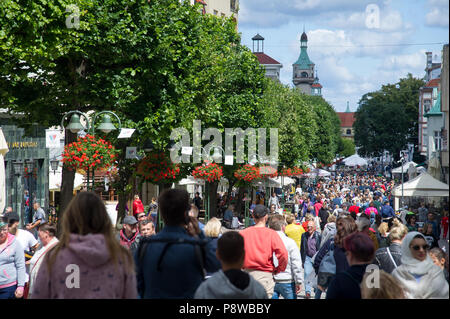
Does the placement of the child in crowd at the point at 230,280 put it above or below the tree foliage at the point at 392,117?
below

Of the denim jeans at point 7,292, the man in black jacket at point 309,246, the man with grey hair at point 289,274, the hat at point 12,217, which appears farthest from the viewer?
the man in black jacket at point 309,246

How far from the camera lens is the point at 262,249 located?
8797mm

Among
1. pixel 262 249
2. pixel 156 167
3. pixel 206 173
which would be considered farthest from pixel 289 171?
pixel 262 249

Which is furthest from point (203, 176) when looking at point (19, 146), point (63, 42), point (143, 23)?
point (63, 42)

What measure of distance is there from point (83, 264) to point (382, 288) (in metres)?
2.00

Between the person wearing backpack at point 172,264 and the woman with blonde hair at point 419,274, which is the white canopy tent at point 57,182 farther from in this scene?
the person wearing backpack at point 172,264

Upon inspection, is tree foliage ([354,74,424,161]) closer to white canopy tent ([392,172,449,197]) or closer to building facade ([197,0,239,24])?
building facade ([197,0,239,24])

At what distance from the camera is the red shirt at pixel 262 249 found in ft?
28.7

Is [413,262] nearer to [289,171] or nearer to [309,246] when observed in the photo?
[309,246]

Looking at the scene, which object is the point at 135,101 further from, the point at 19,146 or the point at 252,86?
the point at 252,86

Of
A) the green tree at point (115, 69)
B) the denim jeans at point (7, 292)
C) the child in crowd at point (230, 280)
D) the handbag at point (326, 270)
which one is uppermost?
the green tree at point (115, 69)

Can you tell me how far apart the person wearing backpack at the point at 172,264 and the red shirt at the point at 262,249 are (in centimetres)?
310

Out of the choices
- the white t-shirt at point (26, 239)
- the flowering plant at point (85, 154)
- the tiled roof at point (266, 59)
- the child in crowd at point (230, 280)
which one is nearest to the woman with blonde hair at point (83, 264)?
the child in crowd at point (230, 280)
